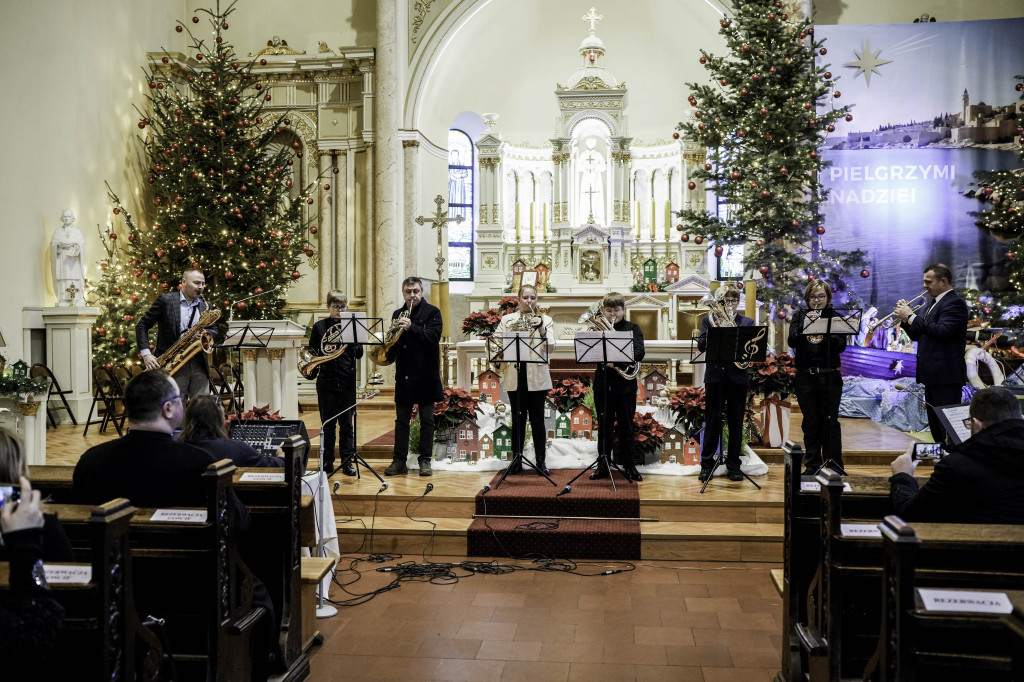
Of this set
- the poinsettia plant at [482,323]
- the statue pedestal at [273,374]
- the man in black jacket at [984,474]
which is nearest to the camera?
the man in black jacket at [984,474]

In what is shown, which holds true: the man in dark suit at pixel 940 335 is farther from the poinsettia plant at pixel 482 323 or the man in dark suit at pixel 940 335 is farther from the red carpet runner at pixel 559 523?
the poinsettia plant at pixel 482 323

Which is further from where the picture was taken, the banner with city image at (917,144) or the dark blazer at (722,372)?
the banner with city image at (917,144)

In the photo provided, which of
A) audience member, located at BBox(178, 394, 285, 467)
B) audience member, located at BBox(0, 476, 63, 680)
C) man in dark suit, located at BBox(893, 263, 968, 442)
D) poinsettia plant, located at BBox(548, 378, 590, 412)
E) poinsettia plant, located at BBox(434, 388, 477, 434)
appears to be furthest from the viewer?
poinsettia plant, located at BBox(548, 378, 590, 412)

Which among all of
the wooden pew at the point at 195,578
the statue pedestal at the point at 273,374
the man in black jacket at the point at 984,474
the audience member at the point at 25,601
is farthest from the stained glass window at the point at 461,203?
the audience member at the point at 25,601

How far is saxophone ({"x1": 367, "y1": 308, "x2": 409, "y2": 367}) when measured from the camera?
6.62 m

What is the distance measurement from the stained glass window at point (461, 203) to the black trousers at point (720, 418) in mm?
9569

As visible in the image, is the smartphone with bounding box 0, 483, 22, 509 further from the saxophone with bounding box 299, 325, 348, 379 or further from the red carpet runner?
the saxophone with bounding box 299, 325, 348, 379

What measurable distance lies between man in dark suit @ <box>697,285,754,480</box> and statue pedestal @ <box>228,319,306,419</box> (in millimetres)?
4759

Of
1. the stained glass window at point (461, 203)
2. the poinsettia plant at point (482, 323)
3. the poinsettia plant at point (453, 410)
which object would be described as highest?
the stained glass window at point (461, 203)

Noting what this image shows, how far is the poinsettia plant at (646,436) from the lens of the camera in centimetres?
708

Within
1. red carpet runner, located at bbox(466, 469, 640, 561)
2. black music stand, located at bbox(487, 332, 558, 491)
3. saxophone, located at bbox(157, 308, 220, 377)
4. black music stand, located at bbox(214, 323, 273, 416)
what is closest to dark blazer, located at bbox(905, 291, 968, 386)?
red carpet runner, located at bbox(466, 469, 640, 561)

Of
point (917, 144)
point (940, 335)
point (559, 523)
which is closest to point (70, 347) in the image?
point (559, 523)

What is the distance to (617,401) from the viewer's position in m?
6.79

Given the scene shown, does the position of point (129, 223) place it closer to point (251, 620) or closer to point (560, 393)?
point (560, 393)
